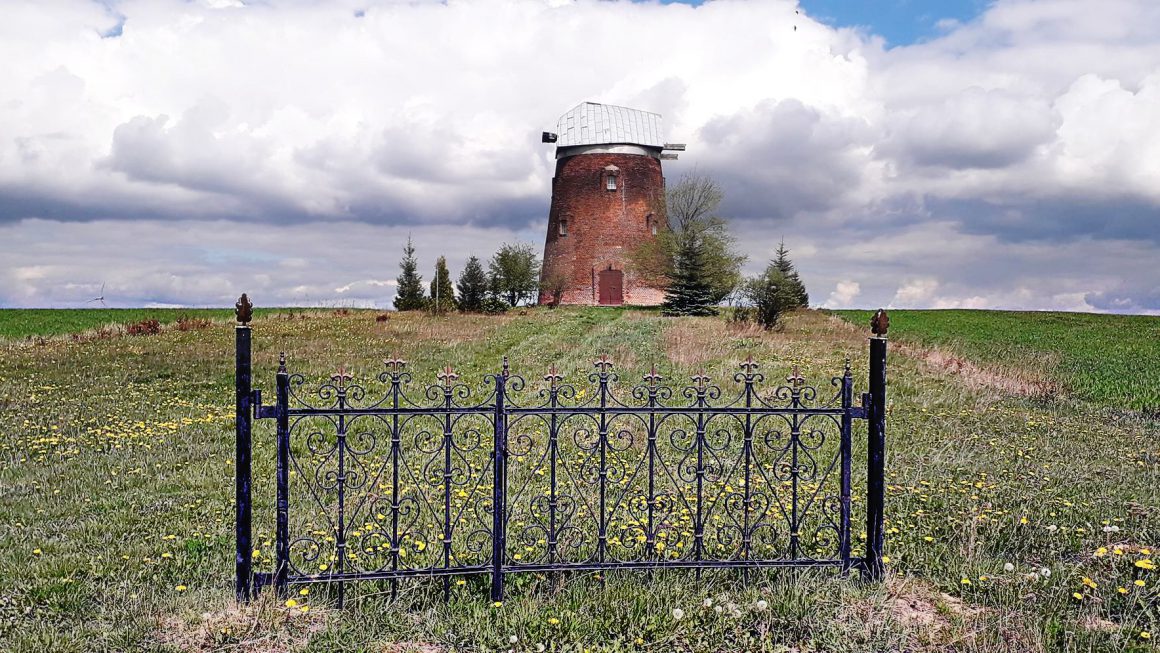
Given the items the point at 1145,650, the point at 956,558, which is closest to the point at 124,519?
the point at 956,558

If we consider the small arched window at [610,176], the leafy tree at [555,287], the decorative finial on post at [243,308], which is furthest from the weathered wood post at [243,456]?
the small arched window at [610,176]

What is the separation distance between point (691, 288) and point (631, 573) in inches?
1434

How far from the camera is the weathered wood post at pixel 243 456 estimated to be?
508 cm

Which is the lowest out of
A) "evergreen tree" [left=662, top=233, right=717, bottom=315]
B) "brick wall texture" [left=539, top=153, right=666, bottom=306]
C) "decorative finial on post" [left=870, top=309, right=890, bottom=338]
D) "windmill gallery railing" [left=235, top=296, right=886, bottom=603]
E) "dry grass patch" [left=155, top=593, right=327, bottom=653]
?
"dry grass patch" [left=155, top=593, right=327, bottom=653]

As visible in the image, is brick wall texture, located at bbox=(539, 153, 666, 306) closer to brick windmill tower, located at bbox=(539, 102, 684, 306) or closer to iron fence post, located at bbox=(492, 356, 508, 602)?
brick windmill tower, located at bbox=(539, 102, 684, 306)

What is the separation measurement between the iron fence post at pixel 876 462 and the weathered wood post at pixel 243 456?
415 cm

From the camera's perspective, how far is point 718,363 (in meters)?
17.6

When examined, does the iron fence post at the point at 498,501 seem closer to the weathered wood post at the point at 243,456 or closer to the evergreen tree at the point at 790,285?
the weathered wood post at the point at 243,456

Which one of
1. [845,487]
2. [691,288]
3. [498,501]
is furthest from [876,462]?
[691,288]

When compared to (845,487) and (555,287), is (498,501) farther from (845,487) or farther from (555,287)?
(555,287)

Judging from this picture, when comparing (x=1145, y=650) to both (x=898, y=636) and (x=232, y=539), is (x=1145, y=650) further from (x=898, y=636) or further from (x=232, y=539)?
(x=232, y=539)

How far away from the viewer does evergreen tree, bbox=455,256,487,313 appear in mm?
47812

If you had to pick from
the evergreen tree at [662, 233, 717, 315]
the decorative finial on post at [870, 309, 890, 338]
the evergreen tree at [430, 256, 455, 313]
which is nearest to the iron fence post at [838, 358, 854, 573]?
the decorative finial on post at [870, 309, 890, 338]

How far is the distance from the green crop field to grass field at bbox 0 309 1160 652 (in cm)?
434
